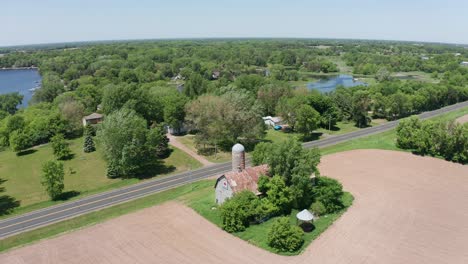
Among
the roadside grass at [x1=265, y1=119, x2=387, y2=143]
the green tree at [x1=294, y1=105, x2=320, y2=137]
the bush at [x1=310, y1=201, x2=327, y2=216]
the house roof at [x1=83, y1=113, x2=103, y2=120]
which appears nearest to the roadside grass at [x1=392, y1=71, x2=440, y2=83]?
the roadside grass at [x1=265, y1=119, x2=387, y2=143]

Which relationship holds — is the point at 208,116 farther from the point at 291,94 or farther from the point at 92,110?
the point at 92,110

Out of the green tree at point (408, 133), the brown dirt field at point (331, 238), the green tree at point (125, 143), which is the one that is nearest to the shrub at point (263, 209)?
the brown dirt field at point (331, 238)

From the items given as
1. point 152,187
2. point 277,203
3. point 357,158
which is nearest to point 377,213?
point 277,203

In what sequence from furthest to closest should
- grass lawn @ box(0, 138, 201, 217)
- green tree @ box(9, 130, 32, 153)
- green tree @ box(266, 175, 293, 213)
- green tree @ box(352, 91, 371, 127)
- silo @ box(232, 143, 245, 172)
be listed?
green tree @ box(352, 91, 371, 127) < green tree @ box(9, 130, 32, 153) < grass lawn @ box(0, 138, 201, 217) < silo @ box(232, 143, 245, 172) < green tree @ box(266, 175, 293, 213)

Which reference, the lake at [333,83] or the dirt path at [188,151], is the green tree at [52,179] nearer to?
the dirt path at [188,151]

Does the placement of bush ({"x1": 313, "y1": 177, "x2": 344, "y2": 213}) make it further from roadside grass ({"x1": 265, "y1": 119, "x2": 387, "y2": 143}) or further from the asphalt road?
roadside grass ({"x1": 265, "y1": 119, "x2": 387, "y2": 143})

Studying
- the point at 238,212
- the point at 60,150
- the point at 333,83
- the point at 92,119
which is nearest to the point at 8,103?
the point at 92,119
